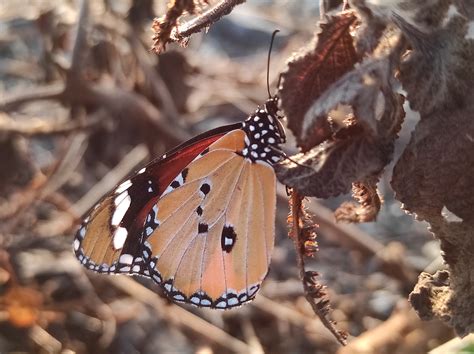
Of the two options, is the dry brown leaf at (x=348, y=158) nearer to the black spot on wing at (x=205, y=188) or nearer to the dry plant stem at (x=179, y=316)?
the black spot on wing at (x=205, y=188)

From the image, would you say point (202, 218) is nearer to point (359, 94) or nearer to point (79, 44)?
point (359, 94)

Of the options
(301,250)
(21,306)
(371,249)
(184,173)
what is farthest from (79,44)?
(301,250)

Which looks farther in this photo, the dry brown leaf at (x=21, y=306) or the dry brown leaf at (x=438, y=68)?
the dry brown leaf at (x=21, y=306)

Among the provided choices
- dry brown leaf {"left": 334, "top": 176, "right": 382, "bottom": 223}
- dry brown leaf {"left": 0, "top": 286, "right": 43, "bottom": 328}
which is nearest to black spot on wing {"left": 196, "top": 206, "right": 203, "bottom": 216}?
dry brown leaf {"left": 334, "top": 176, "right": 382, "bottom": 223}

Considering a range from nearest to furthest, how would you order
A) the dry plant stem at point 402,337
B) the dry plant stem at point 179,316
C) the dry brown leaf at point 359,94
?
the dry brown leaf at point 359,94
the dry plant stem at point 402,337
the dry plant stem at point 179,316

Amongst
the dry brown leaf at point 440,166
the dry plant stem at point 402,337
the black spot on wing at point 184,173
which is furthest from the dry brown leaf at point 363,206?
the dry plant stem at point 402,337

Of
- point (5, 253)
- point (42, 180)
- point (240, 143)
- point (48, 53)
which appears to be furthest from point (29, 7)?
point (240, 143)

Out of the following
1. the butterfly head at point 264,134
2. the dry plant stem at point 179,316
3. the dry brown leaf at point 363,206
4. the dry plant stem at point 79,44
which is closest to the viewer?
the dry brown leaf at point 363,206
